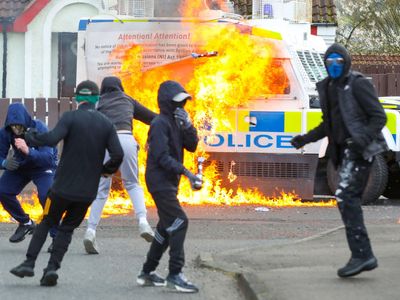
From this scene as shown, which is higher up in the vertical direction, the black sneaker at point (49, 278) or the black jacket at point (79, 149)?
the black jacket at point (79, 149)

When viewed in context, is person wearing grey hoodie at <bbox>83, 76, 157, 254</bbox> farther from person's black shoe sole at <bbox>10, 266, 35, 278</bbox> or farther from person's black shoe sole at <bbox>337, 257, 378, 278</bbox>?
person's black shoe sole at <bbox>337, 257, 378, 278</bbox>

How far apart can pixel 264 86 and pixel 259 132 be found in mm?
630

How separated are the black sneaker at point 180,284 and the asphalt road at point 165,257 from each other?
0.20 feet

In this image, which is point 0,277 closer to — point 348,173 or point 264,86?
point 348,173

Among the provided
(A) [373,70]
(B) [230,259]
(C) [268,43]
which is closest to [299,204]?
(C) [268,43]

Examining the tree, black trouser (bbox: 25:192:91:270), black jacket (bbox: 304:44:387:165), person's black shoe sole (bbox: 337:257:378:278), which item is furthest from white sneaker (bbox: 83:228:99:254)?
the tree

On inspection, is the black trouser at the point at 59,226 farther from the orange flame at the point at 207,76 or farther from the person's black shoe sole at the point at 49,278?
the orange flame at the point at 207,76

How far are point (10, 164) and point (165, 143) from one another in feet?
8.49

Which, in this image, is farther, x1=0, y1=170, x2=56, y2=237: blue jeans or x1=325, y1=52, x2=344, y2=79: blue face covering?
x1=0, y1=170, x2=56, y2=237: blue jeans

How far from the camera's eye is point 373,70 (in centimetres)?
2952

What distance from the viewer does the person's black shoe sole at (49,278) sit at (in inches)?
339

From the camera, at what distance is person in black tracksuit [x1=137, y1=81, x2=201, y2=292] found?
8461mm

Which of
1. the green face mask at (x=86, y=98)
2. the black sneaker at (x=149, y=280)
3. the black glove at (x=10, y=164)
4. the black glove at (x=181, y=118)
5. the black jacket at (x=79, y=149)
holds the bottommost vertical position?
the black sneaker at (x=149, y=280)

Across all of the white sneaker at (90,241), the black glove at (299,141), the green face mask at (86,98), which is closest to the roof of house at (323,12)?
the white sneaker at (90,241)
